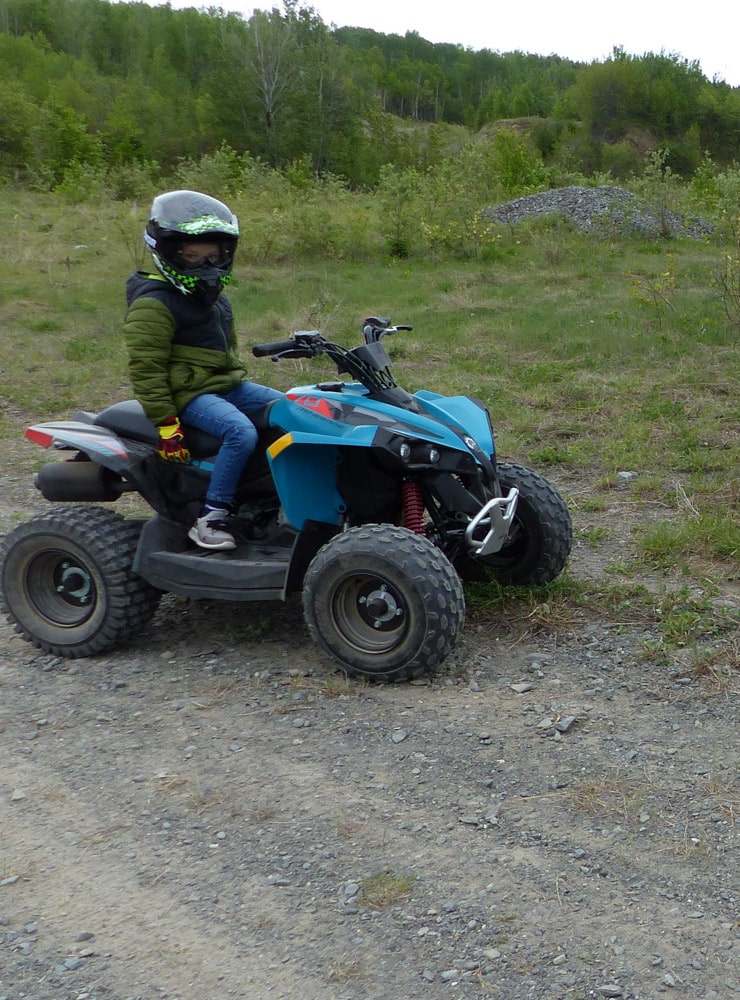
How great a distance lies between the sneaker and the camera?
184 inches

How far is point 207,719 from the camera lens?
4.12 m

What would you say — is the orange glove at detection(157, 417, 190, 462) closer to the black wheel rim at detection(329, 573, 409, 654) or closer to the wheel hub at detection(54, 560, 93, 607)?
the wheel hub at detection(54, 560, 93, 607)

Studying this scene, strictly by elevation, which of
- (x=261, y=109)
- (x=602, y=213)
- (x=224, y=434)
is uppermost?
(x=261, y=109)

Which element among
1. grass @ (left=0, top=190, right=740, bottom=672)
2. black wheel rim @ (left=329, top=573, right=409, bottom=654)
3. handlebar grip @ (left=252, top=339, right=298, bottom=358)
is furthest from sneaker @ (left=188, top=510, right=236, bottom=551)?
grass @ (left=0, top=190, right=740, bottom=672)

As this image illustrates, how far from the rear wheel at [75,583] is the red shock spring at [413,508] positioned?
1.24 metres

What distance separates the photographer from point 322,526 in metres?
4.68

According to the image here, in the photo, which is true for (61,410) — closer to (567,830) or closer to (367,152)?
(567,830)

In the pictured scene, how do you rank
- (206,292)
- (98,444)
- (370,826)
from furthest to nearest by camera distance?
1. (98,444)
2. (206,292)
3. (370,826)

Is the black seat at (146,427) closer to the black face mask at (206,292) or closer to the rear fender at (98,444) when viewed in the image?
the rear fender at (98,444)

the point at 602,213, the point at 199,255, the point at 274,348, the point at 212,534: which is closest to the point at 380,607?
the point at 212,534

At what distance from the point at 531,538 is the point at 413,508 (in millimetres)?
712

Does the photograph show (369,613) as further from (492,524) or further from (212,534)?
(212,534)

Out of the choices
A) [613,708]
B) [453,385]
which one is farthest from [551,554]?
[453,385]

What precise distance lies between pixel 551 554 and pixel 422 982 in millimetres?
2614
